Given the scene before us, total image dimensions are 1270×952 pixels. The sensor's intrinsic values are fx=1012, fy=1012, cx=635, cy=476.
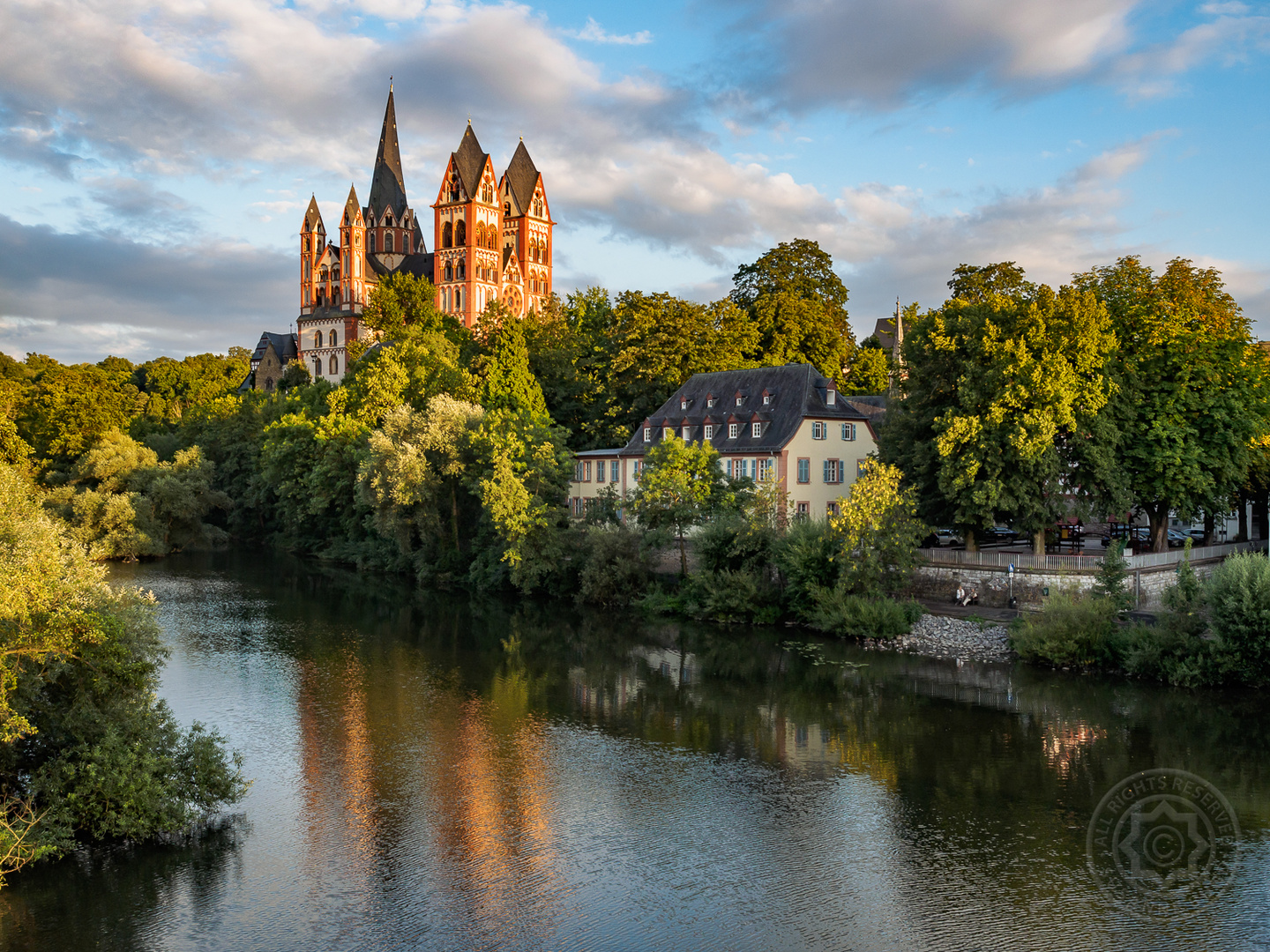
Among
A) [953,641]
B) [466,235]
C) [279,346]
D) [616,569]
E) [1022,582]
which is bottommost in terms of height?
[953,641]

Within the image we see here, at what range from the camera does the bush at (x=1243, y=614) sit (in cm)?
2692

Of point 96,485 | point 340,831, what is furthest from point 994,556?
point 96,485

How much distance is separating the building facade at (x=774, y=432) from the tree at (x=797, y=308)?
22.8ft

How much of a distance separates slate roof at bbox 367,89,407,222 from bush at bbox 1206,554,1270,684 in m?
118

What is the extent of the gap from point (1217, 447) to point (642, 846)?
30.2 metres

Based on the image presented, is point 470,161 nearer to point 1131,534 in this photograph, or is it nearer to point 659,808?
point 1131,534

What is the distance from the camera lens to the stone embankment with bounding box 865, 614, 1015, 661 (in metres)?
33.4

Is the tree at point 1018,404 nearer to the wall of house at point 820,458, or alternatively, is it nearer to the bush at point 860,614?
the bush at point 860,614

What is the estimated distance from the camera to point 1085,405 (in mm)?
35812

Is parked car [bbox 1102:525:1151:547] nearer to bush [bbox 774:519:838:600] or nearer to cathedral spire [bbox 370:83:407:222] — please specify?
bush [bbox 774:519:838:600]

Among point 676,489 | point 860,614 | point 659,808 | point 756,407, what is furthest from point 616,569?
point 659,808

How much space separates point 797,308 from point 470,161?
3000 inches

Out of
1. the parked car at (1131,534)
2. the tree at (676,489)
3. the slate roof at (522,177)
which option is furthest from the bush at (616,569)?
the slate roof at (522,177)

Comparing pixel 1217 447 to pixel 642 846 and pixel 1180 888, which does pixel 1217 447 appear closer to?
pixel 1180 888
